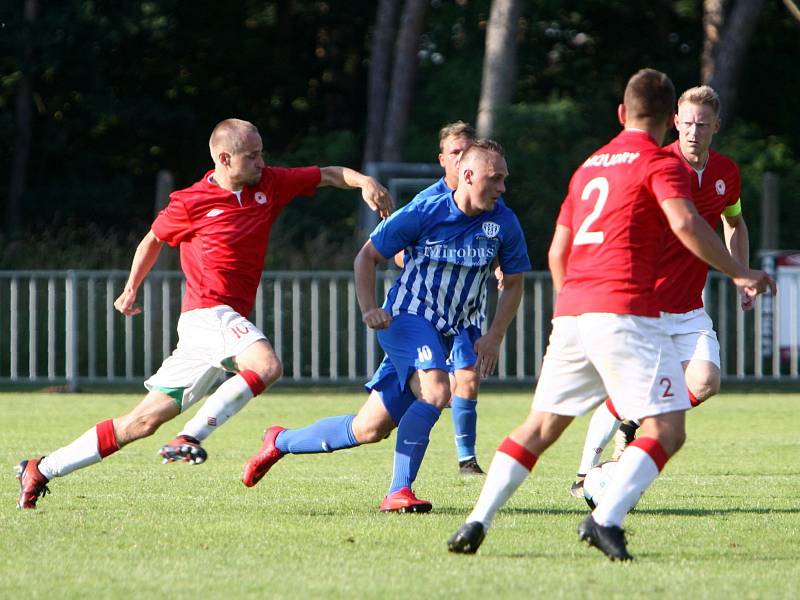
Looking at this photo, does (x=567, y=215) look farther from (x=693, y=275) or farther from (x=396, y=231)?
(x=693, y=275)

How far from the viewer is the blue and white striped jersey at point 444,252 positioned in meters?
8.15

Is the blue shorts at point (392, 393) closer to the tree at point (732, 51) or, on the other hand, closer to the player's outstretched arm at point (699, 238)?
the player's outstretched arm at point (699, 238)

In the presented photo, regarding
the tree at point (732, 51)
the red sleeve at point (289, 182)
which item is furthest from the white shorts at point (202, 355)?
the tree at point (732, 51)

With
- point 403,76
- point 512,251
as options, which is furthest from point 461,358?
point 403,76

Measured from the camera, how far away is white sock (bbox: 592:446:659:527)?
20.2ft

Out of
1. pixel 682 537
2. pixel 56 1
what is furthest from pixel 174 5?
pixel 682 537

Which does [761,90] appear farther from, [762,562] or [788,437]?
[762,562]

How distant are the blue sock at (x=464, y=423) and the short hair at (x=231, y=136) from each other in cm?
266

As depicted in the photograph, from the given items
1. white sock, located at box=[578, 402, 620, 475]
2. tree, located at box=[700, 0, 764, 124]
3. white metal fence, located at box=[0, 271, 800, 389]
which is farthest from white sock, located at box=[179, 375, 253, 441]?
tree, located at box=[700, 0, 764, 124]

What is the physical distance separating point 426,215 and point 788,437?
242 inches

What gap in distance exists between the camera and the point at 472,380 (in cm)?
980

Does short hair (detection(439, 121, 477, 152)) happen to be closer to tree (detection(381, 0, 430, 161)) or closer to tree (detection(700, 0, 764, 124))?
tree (detection(700, 0, 764, 124))

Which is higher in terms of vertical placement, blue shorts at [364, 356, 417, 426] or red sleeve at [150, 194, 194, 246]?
red sleeve at [150, 194, 194, 246]

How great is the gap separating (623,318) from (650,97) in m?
0.89
